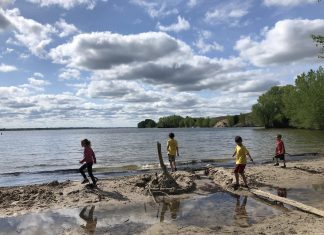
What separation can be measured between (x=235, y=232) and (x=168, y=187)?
17.2 feet

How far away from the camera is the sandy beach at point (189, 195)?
945 centimetres

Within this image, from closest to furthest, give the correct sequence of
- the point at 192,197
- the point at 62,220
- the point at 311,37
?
the point at 62,220
the point at 192,197
the point at 311,37

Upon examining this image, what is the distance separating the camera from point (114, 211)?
1170cm

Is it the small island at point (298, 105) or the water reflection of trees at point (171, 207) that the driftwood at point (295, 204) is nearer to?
the water reflection of trees at point (171, 207)

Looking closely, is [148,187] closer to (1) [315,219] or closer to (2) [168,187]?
(2) [168,187]

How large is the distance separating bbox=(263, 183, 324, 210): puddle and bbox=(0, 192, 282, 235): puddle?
1615 mm

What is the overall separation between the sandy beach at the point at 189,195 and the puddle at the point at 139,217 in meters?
0.38

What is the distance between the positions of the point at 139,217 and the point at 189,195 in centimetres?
318

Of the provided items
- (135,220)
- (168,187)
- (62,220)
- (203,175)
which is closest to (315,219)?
(135,220)

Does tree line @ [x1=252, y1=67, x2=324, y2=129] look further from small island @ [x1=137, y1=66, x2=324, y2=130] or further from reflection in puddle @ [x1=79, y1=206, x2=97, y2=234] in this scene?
reflection in puddle @ [x1=79, y1=206, x2=97, y2=234]

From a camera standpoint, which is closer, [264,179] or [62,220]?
[62,220]

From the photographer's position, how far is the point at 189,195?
1367cm

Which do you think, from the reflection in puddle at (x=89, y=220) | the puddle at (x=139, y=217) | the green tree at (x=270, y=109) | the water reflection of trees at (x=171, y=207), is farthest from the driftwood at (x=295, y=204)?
the green tree at (x=270, y=109)

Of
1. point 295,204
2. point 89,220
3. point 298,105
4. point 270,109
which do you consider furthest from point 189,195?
point 270,109
